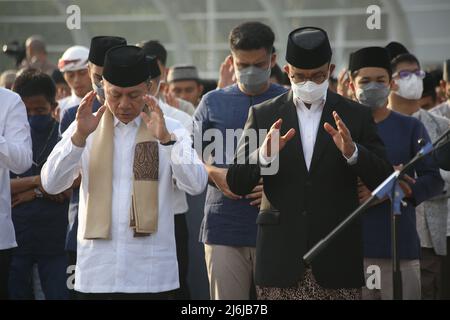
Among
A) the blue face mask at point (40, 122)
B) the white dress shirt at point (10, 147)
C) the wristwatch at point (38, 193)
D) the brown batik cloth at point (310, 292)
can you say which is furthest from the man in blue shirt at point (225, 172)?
the wristwatch at point (38, 193)

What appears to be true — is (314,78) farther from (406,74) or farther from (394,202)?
(406,74)

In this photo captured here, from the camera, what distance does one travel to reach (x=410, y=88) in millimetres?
9250

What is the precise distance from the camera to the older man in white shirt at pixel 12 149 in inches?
283

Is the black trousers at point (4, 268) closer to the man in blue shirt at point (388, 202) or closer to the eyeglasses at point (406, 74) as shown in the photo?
the man in blue shirt at point (388, 202)

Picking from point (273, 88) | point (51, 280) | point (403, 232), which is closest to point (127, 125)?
point (273, 88)

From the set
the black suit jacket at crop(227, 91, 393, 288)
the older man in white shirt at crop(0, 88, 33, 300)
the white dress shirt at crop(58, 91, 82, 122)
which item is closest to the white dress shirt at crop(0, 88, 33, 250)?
the older man in white shirt at crop(0, 88, 33, 300)

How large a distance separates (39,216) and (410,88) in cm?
300

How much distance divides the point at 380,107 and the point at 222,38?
1203 cm

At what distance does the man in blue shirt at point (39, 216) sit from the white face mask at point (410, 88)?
2659 mm

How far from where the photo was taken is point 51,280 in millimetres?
9109

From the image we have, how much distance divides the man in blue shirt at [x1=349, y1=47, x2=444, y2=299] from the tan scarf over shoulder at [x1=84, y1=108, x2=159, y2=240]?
1.69 m

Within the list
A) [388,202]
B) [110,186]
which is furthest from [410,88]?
[110,186]
